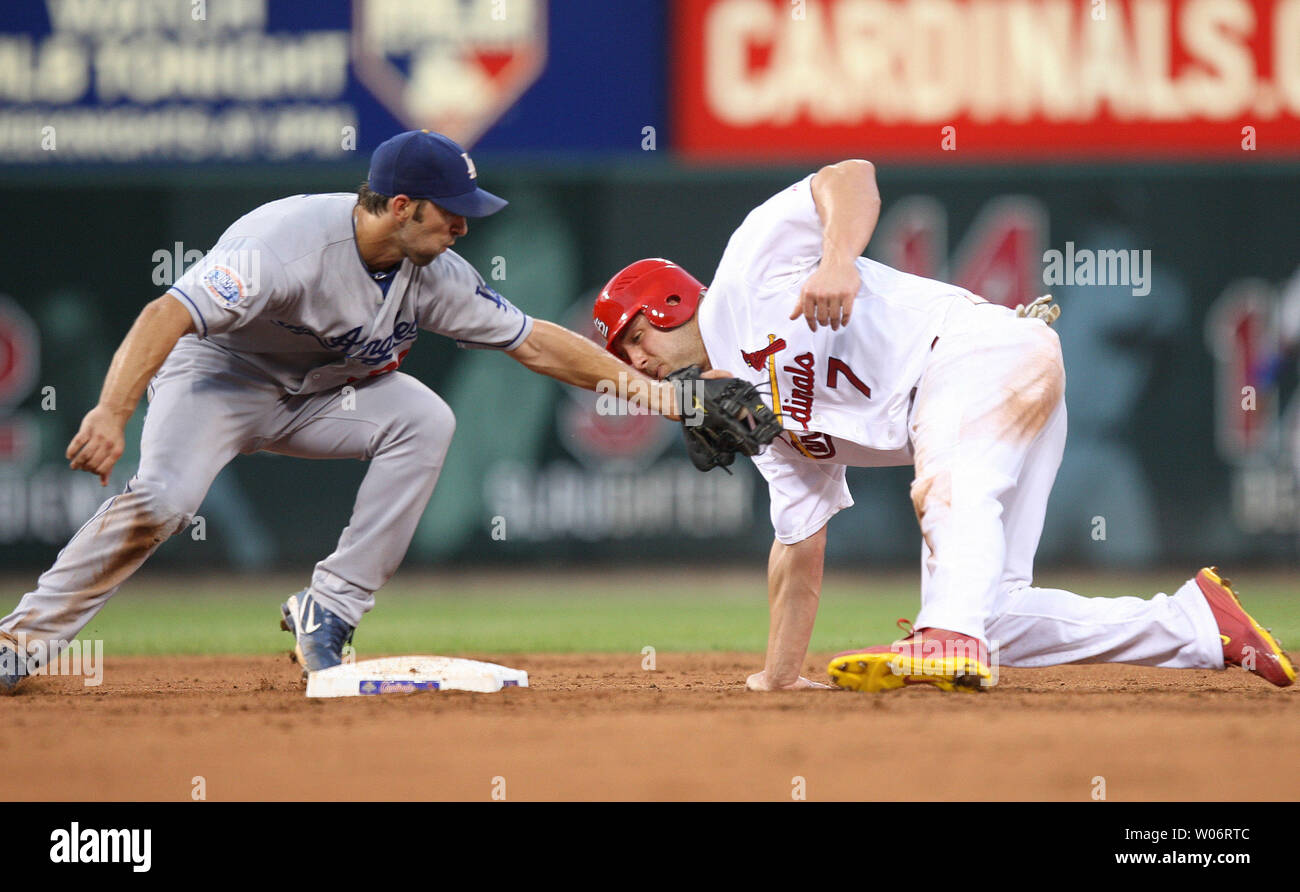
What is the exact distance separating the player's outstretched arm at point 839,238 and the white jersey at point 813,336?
93mm

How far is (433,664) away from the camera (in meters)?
4.26

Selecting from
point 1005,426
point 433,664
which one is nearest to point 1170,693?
point 1005,426

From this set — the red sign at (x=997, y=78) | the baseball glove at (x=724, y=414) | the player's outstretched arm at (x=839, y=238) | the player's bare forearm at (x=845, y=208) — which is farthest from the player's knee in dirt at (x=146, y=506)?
the red sign at (x=997, y=78)

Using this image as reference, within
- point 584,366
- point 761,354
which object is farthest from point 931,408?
point 584,366

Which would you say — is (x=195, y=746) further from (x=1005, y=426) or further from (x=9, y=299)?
(x=9, y=299)

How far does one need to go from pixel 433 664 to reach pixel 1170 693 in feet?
6.86

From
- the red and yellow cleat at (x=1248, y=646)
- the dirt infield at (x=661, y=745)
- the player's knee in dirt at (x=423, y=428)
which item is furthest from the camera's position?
the player's knee in dirt at (x=423, y=428)

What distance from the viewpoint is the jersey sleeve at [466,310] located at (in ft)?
14.2

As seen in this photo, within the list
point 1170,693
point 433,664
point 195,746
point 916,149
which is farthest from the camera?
point 916,149

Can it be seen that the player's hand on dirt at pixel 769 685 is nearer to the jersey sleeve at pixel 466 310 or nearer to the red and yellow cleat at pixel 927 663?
the red and yellow cleat at pixel 927 663

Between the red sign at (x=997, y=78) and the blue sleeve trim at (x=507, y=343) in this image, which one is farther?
the red sign at (x=997, y=78)

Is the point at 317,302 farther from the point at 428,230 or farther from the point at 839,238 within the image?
the point at 839,238
